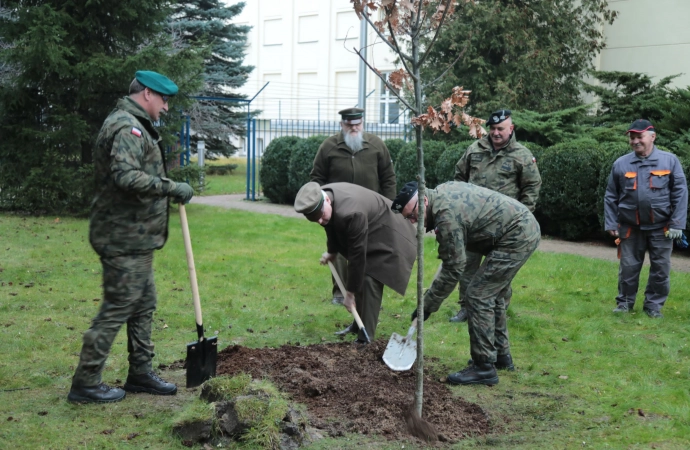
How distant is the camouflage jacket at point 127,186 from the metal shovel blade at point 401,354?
193 cm

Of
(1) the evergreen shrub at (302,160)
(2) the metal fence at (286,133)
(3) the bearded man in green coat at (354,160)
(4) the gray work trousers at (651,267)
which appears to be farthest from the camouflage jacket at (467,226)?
(1) the evergreen shrub at (302,160)

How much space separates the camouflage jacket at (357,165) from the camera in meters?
7.63

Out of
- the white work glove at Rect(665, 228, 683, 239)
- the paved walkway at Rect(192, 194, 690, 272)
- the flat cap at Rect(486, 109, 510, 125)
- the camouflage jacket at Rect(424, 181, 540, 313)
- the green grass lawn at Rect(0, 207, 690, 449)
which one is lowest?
the green grass lawn at Rect(0, 207, 690, 449)

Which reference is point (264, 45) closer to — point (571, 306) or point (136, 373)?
point (571, 306)

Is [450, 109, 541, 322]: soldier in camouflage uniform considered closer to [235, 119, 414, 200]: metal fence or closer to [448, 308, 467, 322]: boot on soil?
[448, 308, 467, 322]: boot on soil

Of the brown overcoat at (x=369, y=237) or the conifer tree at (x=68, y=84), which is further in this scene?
the conifer tree at (x=68, y=84)

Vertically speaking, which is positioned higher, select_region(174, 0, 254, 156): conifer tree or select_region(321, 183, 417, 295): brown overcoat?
select_region(174, 0, 254, 156): conifer tree

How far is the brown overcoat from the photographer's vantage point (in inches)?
217

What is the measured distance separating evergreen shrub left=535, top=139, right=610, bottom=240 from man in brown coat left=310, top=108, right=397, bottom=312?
16.7 ft

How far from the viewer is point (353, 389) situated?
5023 mm

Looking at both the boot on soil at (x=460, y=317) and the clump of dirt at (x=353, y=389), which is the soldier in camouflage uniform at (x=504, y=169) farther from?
the clump of dirt at (x=353, y=389)

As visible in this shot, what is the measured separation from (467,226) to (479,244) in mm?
370

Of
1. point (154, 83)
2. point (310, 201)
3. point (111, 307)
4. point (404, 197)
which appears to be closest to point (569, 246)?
point (310, 201)

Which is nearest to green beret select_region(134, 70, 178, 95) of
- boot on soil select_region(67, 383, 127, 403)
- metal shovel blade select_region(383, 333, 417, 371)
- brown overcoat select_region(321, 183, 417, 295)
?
brown overcoat select_region(321, 183, 417, 295)
